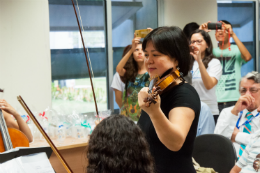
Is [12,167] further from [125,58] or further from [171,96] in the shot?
[125,58]

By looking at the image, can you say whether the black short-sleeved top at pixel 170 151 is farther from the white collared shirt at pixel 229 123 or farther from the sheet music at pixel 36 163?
the white collared shirt at pixel 229 123

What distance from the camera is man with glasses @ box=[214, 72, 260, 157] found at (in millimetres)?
1866

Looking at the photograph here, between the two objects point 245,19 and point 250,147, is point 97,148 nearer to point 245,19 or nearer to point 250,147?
point 250,147

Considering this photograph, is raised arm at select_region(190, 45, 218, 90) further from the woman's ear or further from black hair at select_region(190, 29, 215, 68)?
the woman's ear

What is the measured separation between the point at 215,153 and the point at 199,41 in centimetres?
129

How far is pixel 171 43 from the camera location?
1.00 m

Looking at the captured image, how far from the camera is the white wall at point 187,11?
11.0 ft

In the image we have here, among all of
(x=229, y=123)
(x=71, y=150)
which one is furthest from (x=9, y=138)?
(x=229, y=123)

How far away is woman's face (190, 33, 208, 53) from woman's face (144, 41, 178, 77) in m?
1.66

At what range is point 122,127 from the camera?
0.73m

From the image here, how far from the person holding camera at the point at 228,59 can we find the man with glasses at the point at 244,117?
1032mm

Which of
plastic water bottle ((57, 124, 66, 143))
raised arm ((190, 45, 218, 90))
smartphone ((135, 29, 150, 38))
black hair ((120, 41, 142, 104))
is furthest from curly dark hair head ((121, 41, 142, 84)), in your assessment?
plastic water bottle ((57, 124, 66, 143))

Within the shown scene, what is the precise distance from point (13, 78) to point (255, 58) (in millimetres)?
3402

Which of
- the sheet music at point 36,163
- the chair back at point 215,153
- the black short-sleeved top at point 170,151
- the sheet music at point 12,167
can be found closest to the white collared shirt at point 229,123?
the chair back at point 215,153
